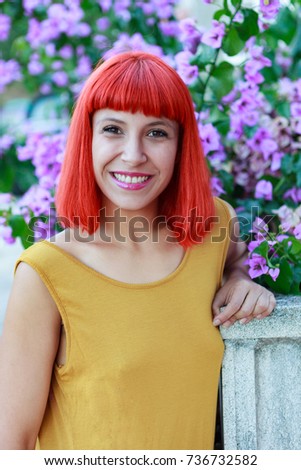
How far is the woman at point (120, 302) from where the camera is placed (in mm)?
1518

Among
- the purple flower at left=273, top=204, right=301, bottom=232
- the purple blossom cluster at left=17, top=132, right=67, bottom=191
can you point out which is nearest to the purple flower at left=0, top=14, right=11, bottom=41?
the purple blossom cluster at left=17, top=132, right=67, bottom=191

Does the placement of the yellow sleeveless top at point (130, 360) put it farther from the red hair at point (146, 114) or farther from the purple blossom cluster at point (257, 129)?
the purple blossom cluster at point (257, 129)

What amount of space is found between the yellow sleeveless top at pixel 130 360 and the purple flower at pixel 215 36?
0.87m

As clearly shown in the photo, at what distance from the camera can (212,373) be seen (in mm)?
1659

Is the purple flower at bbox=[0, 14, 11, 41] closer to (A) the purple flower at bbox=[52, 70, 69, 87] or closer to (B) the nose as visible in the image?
(A) the purple flower at bbox=[52, 70, 69, 87]

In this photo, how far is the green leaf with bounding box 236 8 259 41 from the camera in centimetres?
221

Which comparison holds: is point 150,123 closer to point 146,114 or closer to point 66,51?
point 146,114

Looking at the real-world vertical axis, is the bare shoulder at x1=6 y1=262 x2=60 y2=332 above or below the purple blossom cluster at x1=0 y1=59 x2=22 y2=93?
below

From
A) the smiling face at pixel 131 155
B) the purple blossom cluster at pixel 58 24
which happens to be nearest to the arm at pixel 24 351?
the smiling face at pixel 131 155

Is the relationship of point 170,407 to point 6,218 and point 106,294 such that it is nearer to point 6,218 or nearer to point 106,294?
point 106,294

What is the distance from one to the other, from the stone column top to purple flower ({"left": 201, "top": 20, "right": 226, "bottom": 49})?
98 centimetres

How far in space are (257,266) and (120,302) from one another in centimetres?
42
